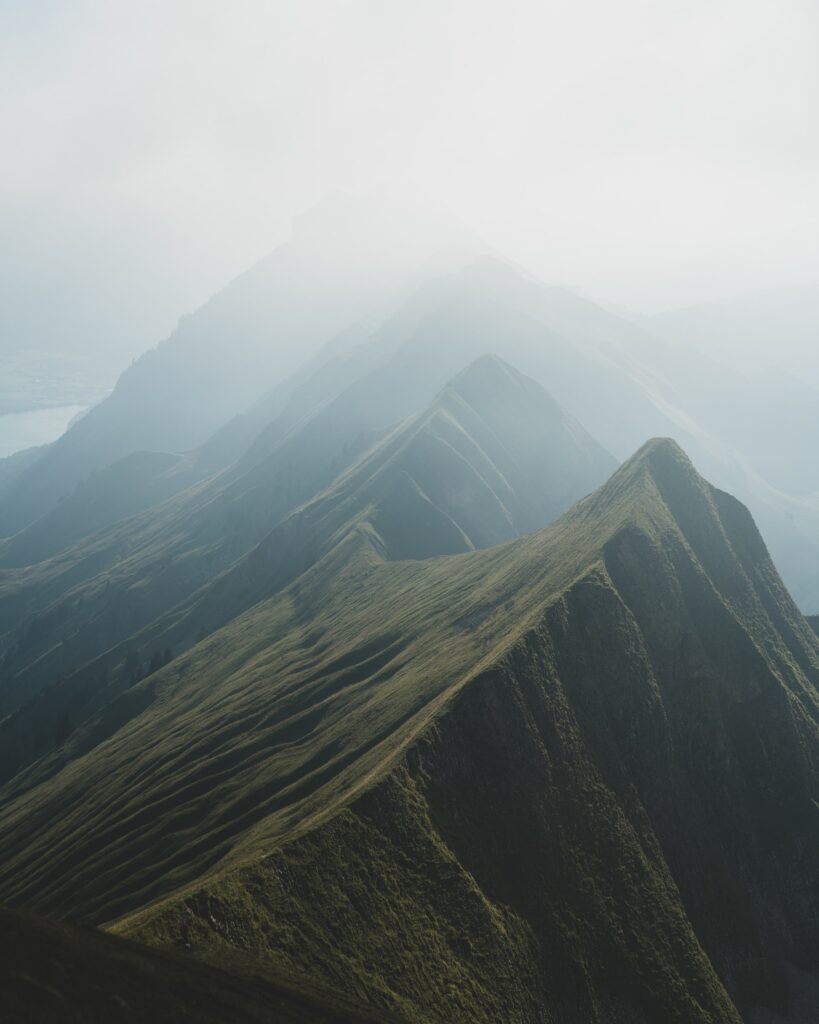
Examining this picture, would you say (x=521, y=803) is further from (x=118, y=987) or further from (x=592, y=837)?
(x=118, y=987)

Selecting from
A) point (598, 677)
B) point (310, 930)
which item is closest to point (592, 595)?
point (598, 677)

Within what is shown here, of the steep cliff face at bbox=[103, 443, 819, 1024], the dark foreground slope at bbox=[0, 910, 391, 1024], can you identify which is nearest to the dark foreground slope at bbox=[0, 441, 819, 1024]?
the steep cliff face at bbox=[103, 443, 819, 1024]

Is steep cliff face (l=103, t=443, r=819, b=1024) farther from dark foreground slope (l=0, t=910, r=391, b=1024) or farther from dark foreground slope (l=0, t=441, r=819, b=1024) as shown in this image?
dark foreground slope (l=0, t=910, r=391, b=1024)

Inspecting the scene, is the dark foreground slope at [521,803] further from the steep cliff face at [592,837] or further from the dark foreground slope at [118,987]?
the dark foreground slope at [118,987]

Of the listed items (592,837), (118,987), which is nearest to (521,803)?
(592,837)

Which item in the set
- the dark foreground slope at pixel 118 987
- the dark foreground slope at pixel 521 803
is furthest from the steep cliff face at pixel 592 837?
the dark foreground slope at pixel 118 987

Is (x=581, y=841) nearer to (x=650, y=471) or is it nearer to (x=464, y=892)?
(x=464, y=892)

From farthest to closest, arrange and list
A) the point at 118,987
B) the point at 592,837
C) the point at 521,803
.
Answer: the point at 592,837
the point at 521,803
the point at 118,987
